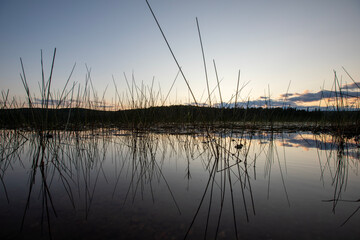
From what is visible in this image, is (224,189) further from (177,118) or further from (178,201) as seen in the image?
(177,118)

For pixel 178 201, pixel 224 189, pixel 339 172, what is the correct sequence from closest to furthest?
1. pixel 178 201
2. pixel 224 189
3. pixel 339 172

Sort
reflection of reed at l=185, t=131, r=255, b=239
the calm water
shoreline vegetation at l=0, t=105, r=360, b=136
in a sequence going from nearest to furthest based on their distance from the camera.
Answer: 1. the calm water
2. reflection of reed at l=185, t=131, r=255, b=239
3. shoreline vegetation at l=0, t=105, r=360, b=136

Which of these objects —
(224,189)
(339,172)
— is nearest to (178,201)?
(224,189)

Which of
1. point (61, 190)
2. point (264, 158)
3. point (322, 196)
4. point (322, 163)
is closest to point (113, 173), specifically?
point (61, 190)

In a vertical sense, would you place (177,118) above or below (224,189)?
above

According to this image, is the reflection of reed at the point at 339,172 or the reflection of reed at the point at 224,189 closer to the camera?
the reflection of reed at the point at 224,189

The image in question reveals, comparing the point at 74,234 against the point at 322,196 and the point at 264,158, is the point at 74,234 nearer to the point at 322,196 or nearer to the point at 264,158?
the point at 322,196

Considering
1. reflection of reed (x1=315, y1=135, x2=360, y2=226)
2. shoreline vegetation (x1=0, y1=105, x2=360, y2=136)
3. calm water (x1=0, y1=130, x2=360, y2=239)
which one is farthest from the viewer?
shoreline vegetation (x1=0, y1=105, x2=360, y2=136)

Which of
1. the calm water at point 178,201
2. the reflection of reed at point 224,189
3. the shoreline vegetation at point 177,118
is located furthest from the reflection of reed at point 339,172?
the shoreline vegetation at point 177,118

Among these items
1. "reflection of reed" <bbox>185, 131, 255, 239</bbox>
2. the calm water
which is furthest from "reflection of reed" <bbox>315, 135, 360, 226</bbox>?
"reflection of reed" <bbox>185, 131, 255, 239</bbox>

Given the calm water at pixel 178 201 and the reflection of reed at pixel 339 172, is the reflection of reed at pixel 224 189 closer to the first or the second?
the calm water at pixel 178 201

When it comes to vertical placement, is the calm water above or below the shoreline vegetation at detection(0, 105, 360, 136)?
below

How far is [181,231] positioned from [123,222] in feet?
0.96

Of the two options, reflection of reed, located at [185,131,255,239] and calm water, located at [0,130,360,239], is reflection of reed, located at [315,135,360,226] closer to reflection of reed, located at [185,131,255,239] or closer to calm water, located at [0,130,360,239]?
calm water, located at [0,130,360,239]
